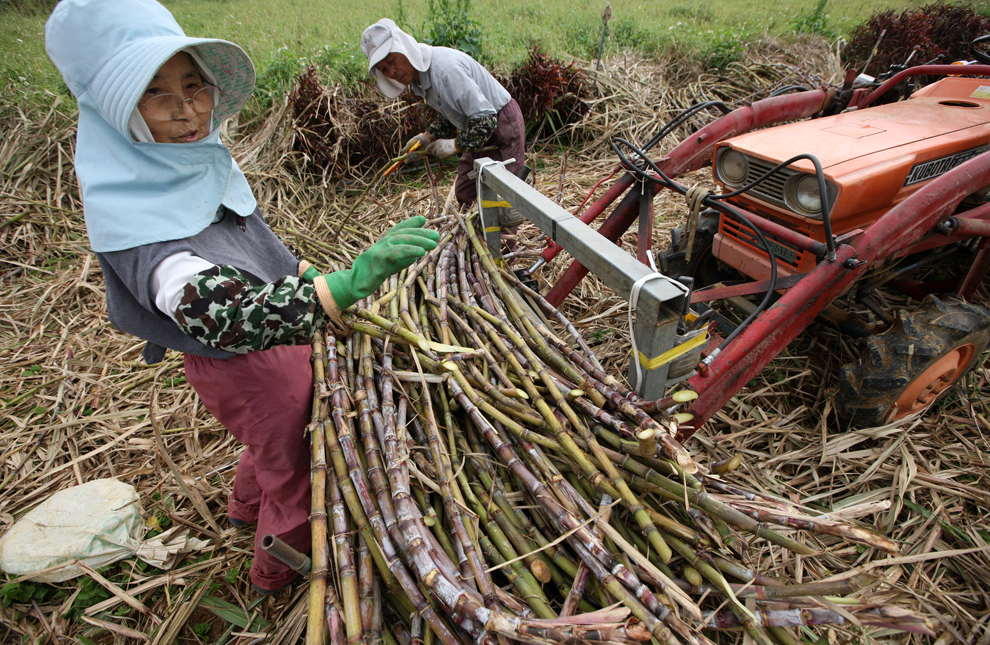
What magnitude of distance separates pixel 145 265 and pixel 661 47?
820 cm

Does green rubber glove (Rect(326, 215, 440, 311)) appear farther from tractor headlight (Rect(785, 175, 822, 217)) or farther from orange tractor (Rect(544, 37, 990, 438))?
tractor headlight (Rect(785, 175, 822, 217))

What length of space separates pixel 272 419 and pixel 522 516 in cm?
96

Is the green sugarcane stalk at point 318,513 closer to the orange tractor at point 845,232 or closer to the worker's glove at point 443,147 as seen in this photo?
the orange tractor at point 845,232

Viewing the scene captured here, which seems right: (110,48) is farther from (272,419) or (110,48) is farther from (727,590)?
(727,590)

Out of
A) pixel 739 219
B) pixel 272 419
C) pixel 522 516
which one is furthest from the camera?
pixel 739 219

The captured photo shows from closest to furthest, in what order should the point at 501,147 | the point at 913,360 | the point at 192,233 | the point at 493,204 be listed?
the point at 192,233 → the point at 913,360 → the point at 493,204 → the point at 501,147

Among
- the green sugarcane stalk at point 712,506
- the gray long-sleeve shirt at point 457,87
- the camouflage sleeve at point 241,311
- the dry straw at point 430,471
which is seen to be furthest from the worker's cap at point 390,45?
the green sugarcane stalk at point 712,506

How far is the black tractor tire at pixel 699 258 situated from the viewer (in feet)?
10.1

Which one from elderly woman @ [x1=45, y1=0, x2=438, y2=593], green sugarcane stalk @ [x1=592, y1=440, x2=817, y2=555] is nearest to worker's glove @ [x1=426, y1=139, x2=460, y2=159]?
elderly woman @ [x1=45, y1=0, x2=438, y2=593]

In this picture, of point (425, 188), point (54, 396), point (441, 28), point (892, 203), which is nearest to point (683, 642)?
point (892, 203)

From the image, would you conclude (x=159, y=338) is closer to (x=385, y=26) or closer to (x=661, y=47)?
(x=385, y=26)

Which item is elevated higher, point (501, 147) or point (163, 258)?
point (163, 258)

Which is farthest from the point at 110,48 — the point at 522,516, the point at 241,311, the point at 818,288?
the point at 818,288

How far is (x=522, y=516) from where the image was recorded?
1505 mm
